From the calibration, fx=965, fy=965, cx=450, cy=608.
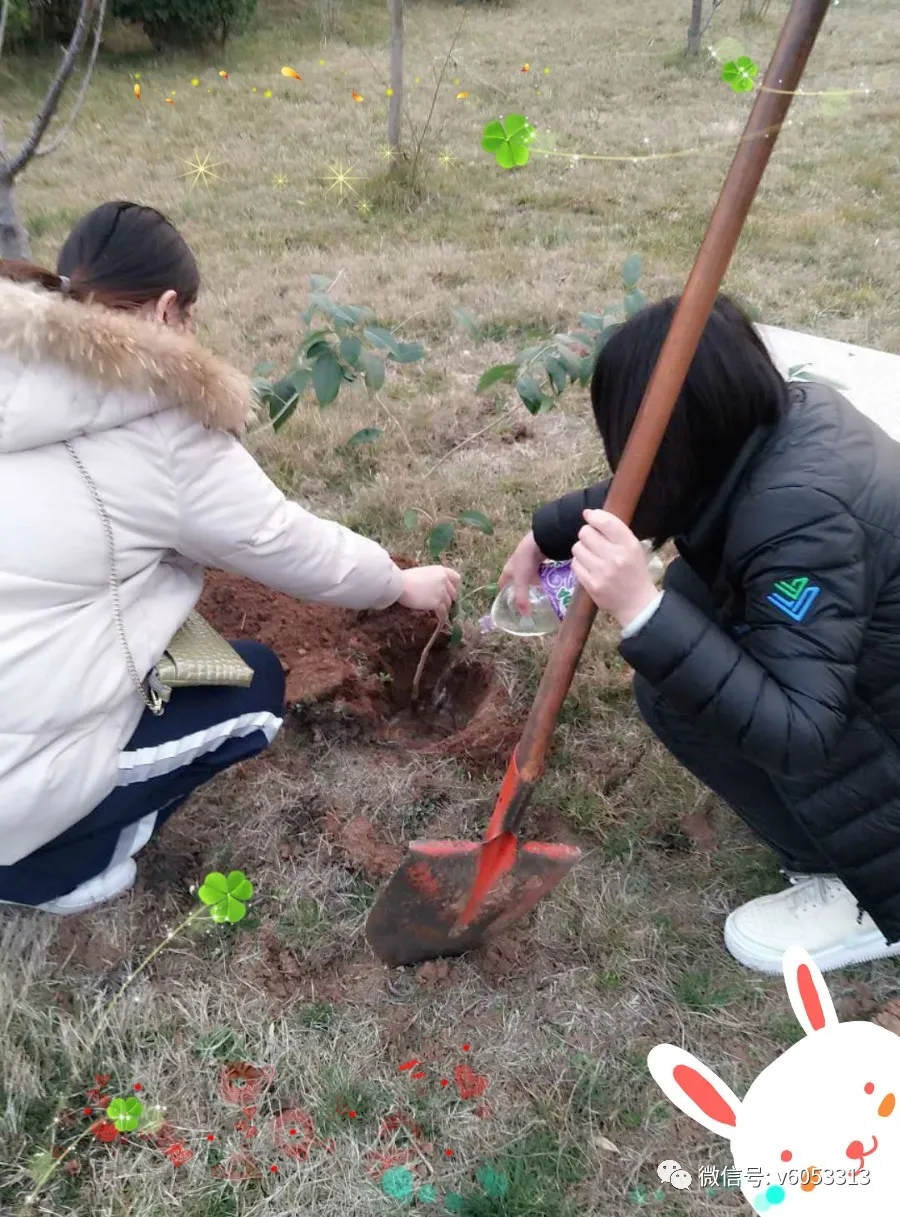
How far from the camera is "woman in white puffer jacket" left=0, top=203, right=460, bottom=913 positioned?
1.41m

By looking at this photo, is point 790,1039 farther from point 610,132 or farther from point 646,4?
point 646,4

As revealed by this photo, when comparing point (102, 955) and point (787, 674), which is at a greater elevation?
point (787, 674)

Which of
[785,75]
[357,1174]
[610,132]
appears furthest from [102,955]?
[610,132]

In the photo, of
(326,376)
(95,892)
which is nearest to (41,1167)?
(95,892)

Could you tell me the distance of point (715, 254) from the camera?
117 cm

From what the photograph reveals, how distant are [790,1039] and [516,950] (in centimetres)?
49

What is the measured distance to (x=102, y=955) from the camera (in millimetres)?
1767

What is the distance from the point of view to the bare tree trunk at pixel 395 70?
5.00 m

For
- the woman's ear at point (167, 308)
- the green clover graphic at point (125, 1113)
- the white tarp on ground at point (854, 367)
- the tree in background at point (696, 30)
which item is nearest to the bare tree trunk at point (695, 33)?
the tree in background at point (696, 30)

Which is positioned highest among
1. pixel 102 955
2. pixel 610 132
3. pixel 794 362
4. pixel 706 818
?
pixel 610 132

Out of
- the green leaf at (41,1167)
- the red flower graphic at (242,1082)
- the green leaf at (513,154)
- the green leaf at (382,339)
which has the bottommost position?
the green leaf at (41,1167)

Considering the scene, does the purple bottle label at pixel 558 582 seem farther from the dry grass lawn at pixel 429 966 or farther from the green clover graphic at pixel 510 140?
the green clover graphic at pixel 510 140

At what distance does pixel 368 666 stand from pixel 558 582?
24.1 inches

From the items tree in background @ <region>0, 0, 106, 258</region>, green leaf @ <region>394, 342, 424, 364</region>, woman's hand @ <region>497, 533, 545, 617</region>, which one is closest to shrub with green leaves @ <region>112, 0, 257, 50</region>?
tree in background @ <region>0, 0, 106, 258</region>
